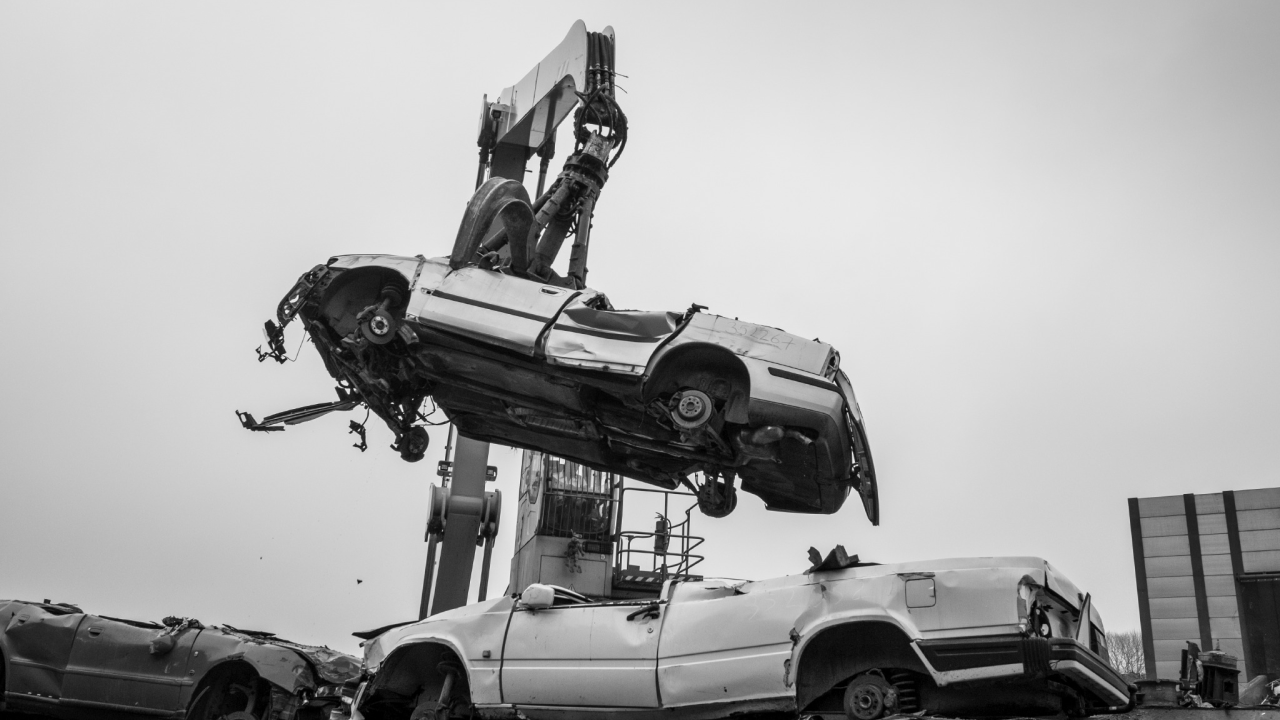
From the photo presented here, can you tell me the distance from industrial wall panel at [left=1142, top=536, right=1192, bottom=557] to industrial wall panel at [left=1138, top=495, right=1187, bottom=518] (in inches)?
17.7

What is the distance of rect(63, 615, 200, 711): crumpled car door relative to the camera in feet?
28.9

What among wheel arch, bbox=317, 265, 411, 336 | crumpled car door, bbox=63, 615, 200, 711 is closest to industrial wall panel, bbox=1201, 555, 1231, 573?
wheel arch, bbox=317, 265, 411, 336

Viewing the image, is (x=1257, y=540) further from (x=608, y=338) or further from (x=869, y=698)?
(x=869, y=698)

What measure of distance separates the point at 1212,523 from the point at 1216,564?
71 cm

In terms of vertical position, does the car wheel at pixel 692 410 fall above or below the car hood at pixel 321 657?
above

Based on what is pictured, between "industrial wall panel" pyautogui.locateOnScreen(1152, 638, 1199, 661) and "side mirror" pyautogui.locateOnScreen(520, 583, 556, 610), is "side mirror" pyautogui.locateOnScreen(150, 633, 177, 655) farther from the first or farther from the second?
"industrial wall panel" pyautogui.locateOnScreen(1152, 638, 1199, 661)

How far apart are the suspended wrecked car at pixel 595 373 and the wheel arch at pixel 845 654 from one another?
1.73m

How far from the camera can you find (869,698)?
5625 mm

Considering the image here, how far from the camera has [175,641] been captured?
29.3 feet

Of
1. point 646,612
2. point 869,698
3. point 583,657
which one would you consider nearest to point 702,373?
point 646,612

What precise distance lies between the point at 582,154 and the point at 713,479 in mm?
3480

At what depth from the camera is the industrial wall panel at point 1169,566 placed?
17891 mm

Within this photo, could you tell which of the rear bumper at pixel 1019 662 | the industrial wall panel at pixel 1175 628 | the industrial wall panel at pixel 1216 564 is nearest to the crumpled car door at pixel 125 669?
the rear bumper at pixel 1019 662

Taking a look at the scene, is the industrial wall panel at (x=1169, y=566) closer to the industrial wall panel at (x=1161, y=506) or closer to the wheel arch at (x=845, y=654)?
the industrial wall panel at (x=1161, y=506)
